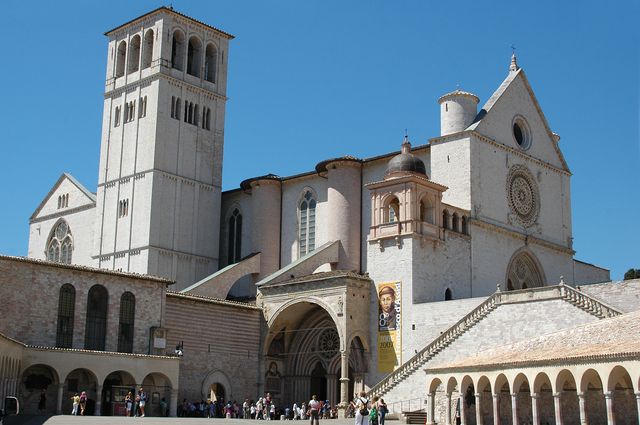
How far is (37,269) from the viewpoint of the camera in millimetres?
37500

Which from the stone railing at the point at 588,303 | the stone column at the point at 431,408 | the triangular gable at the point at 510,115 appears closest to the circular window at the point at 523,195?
the triangular gable at the point at 510,115

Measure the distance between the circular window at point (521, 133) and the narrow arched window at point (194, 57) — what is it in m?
20.1

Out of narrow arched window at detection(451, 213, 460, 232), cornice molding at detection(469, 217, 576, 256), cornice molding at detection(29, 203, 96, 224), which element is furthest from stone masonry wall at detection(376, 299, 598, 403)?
cornice molding at detection(29, 203, 96, 224)

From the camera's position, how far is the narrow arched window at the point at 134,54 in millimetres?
57844

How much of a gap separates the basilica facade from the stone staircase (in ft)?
0.30

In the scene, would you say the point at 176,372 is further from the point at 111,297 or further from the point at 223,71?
the point at 223,71

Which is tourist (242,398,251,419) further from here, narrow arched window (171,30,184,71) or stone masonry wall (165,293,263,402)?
narrow arched window (171,30,184,71)

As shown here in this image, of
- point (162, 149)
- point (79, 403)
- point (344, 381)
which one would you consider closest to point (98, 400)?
point (79, 403)

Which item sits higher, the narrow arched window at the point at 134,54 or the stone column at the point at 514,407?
the narrow arched window at the point at 134,54

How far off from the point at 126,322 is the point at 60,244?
2332 centimetres

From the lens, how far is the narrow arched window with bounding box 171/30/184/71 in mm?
56906

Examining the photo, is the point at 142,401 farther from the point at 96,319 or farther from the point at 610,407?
the point at 610,407

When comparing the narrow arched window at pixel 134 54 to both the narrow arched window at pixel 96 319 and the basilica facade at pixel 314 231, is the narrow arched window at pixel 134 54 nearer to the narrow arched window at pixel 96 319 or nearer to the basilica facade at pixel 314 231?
the basilica facade at pixel 314 231

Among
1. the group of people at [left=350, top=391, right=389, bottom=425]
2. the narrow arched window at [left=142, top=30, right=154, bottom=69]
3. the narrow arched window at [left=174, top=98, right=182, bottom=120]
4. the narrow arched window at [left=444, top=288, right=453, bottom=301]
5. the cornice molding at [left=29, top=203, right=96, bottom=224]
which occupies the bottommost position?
the group of people at [left=350, top=391, right=389, bottom=425]
